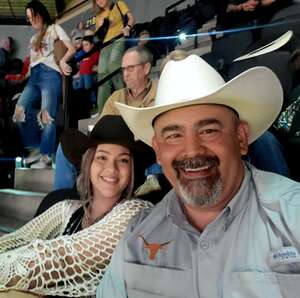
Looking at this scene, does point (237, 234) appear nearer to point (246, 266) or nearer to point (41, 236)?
point (246, 266)

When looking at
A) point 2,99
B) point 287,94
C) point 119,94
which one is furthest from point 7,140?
point 287,94

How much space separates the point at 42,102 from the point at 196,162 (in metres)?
2.90

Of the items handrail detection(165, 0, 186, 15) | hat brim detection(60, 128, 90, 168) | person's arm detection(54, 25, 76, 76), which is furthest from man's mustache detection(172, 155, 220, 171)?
person's arm detection(54, 25, 76, 76)

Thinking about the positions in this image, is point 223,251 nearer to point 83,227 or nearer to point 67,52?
point 83,227

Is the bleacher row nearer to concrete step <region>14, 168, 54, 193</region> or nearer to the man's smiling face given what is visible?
concrete step <region>14, 168, 54, 193</region>

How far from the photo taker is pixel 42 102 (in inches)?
147

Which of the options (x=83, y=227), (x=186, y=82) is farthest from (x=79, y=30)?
(x=186, y=82)

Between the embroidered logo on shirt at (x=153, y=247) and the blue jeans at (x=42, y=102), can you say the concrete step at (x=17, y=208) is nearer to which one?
the blue jeans at (x=42, y=102)

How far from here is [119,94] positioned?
2.72 m

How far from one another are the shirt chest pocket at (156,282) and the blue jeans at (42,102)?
2.64 m

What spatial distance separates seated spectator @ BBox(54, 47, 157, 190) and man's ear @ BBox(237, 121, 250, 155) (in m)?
1.05

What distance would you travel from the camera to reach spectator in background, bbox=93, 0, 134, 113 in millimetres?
3057

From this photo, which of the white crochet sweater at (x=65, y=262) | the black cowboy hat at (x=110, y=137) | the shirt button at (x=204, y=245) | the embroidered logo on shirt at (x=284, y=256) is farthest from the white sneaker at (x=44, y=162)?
the embroidered logo on shirt at (x=284, y=256)

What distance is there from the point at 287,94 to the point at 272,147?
0.30 metres
